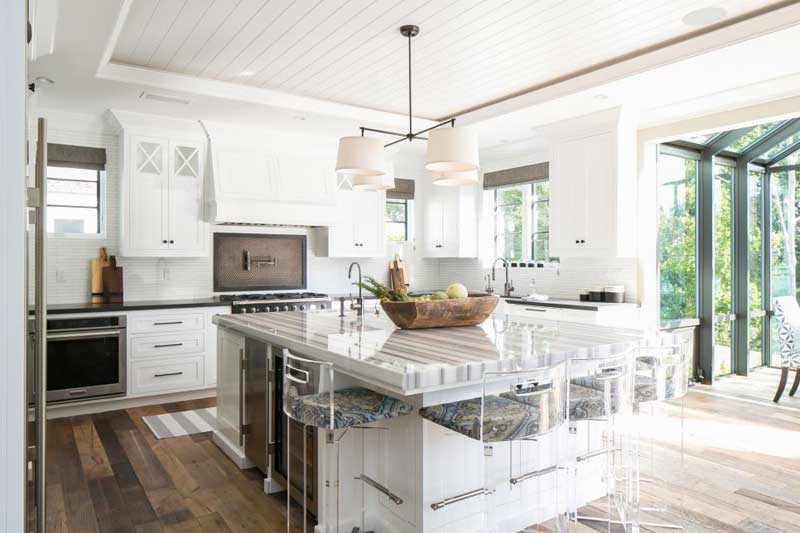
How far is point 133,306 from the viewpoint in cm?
487

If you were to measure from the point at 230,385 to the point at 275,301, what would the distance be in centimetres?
186

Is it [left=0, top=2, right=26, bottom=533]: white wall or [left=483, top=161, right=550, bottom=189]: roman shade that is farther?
[left=483, top=161, right=550, bottom=189]: roman shade

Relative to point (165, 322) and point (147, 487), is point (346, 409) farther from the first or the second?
point (165, 322)

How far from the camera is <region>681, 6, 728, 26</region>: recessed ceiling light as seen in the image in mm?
3266

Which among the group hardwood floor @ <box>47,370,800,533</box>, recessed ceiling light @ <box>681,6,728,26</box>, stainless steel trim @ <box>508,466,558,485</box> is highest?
recessed ceiling light @ <box>681,6,728,26</box>

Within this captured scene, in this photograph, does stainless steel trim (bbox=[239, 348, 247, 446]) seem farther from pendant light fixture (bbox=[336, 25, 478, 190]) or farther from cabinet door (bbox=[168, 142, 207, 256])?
cabinet door (bbox=[168, 142, 207, 256])

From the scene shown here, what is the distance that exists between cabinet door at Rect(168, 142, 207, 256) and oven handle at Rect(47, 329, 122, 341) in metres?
0.96

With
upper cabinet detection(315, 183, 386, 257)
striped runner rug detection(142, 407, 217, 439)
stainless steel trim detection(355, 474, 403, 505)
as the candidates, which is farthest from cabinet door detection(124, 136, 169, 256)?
stainless steel trim detection(355, 474, 403, 505)

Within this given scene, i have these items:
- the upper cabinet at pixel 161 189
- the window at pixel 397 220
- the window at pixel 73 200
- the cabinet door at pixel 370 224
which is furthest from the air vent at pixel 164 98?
the window at pixel 397 220

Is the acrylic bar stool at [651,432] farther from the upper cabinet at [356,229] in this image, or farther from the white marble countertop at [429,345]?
the upper cabinet at [356,229]

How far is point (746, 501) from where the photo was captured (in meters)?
2.97

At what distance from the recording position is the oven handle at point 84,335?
14.6ft

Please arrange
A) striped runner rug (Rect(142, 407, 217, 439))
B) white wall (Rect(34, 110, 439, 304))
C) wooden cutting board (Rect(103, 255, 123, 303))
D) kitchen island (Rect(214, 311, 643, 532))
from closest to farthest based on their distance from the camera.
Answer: kitchen island (Rect(214, 311, 643, 532))
striped runner rug (Rect(142, 407, 217, 439))
white wall (Rect(34, 110, 439, 304))
wooden cutting board (Rect(103, 255, 123, 303))

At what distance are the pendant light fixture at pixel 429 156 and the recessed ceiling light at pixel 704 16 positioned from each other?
1530 mm
